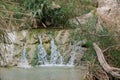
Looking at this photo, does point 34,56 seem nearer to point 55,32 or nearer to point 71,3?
point 55,32

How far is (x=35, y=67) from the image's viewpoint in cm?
941

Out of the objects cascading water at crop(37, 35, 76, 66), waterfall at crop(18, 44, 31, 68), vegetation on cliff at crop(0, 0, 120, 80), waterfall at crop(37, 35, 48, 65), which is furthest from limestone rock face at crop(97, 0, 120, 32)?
waterfall at crop(18, 44, 31, 68)

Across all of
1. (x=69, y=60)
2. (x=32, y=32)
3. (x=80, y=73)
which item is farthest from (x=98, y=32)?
(x=32, y=32)

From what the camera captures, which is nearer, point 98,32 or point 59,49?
point 98,32

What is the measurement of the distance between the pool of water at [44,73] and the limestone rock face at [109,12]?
1.22 metres

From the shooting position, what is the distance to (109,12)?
33.1ft

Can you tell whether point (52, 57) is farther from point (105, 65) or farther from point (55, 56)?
point (105, 65)

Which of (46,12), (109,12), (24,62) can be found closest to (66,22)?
(46,12)

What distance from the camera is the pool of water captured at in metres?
8.14

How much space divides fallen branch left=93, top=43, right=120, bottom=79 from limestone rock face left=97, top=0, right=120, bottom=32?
22.8 inches

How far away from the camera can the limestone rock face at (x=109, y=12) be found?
7628 millimetres

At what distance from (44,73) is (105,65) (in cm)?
248

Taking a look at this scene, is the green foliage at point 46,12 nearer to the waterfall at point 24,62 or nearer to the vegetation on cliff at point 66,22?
the vegetation on cliff at point 66,22

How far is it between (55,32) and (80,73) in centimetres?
211
